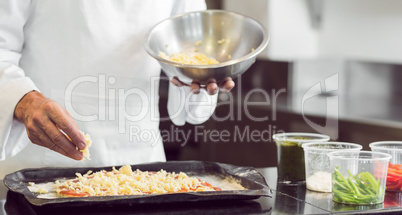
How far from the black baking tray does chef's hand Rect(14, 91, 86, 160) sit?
0.46 feet

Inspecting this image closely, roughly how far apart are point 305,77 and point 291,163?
7.76 ft

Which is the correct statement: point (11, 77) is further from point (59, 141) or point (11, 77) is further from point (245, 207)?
point (245, 207)

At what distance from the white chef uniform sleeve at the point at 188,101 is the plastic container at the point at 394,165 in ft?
2.54

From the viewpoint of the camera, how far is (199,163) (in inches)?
74.5

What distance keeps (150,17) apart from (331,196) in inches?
39.8

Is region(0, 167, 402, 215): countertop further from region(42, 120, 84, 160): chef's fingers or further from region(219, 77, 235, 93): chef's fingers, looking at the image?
region(219, 77, 235, 93): chef's fingers

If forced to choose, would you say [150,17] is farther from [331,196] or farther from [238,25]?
[331,196]

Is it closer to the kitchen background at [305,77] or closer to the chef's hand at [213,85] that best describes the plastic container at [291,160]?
the chef's hand at [213,85]

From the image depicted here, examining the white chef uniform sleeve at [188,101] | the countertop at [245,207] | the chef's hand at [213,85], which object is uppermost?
the chef's hand at [213,85]

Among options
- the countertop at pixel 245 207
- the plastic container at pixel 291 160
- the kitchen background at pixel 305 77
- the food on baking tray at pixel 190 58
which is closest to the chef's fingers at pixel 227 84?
the food on baking tray at pixel 190 58

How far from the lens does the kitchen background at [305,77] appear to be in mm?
3701

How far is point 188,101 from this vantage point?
2322 millimetres

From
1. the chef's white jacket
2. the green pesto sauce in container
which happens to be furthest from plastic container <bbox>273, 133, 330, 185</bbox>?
the chef's white jacket

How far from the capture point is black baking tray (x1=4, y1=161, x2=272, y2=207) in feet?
4.49
